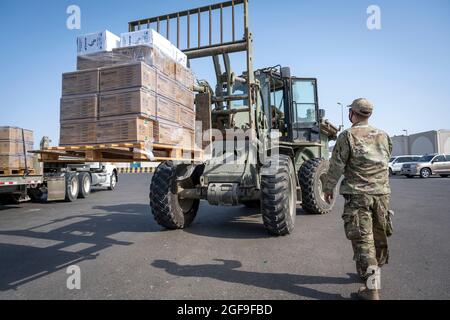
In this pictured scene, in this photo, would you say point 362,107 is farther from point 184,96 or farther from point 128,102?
point 128,102

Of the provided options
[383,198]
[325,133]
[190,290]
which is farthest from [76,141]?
[325,133]

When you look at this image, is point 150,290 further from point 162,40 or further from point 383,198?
point 162,40

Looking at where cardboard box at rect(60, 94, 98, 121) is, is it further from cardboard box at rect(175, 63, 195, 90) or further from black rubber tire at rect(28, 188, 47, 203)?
black rubber tire at rect(28, 188, 47, 203)

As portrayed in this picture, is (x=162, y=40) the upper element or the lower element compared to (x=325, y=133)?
upper

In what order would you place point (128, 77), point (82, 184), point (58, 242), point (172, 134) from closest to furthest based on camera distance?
Answer: point (128, 77) → point (172, 134) → point (58, 242) → point (82, 184)

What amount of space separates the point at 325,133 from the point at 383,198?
6.78 metres

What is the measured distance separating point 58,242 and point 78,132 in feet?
9.01

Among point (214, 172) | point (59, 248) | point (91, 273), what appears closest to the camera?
point (91, 273)

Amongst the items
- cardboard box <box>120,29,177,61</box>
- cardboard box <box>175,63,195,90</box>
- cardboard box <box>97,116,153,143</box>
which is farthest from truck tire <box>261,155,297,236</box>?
cardboard box <box>120,29,177,61</box>

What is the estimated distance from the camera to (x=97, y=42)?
405cm

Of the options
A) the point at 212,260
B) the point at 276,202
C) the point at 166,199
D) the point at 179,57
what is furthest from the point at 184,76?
the point at 212,260

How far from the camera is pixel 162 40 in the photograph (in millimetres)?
4129

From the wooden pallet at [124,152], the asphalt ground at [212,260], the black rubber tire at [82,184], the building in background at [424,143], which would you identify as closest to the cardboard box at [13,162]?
the black rubber tire at [82,184]

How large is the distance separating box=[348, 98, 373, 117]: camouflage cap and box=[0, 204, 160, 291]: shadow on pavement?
426 cm
